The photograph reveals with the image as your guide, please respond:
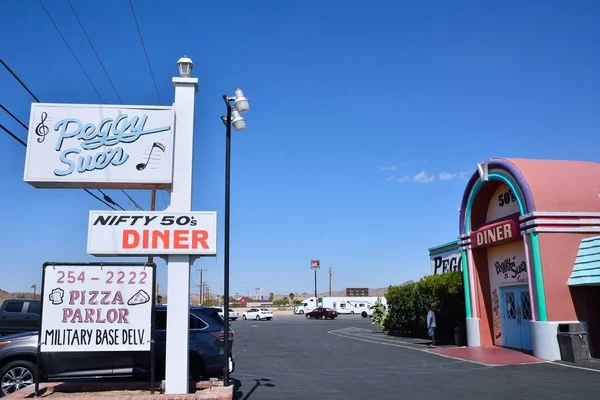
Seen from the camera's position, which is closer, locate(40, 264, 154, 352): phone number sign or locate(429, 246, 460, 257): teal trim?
locate(40, 264, 154, 352): phone number sign

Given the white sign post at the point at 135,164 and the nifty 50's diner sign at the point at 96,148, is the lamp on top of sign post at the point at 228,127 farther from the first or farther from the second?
the nifty 50's diner sign at the point at 96,148

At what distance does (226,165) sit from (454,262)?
60.4 ft

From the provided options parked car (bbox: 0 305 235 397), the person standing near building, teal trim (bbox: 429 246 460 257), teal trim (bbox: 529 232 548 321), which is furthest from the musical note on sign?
teal trim (bbox: 429 246 460 257)

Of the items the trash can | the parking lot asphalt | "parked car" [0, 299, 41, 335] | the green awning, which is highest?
the green awning

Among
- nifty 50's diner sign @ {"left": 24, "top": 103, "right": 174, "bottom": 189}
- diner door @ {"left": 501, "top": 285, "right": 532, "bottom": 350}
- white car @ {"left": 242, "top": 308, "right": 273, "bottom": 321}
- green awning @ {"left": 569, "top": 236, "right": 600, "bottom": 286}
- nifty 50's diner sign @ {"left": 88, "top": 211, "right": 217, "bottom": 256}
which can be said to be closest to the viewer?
nifty 50's diner sign @ {"left": 88, "top": 211, "right": 217, "bottom": 256}

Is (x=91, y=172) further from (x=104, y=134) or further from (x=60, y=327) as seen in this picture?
(x=60, y=327)

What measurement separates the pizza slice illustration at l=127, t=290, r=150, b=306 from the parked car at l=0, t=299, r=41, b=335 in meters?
13.2

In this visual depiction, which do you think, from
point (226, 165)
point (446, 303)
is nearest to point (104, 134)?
point (226, 165)

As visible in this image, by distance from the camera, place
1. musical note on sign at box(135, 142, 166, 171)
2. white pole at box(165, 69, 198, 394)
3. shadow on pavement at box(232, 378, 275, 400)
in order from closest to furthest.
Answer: white pole at box(165, 69, 198, 394) < musical note on sign at box(135, 142, 166, 171) < shadow on pavement at box(232, 378, 275, 400)

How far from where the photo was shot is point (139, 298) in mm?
9039

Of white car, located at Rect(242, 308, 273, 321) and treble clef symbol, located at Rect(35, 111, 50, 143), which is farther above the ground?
treble clef symbol, located at Rect(35, 111, 50, 143)

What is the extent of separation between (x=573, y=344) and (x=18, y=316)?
19498 millimetres

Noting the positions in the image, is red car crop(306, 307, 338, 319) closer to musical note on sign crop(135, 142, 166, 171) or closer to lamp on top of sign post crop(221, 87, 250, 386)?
lamp on top of sign post crop(221, 87, 250, 386)

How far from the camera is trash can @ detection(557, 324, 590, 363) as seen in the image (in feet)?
48.1
